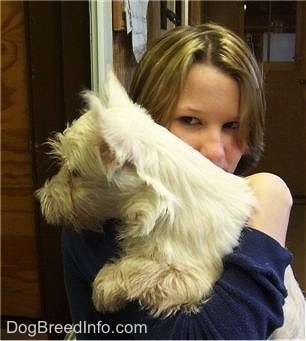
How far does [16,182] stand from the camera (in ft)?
7.09

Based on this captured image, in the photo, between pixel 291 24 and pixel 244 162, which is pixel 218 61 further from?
pixel 291 24

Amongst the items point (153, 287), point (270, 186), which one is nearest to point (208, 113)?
point (270, 186)

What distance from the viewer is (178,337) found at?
28.4 inches

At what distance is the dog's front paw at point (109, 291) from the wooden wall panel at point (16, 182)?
1.25m

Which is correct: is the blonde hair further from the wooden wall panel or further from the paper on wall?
the wooden wall panel

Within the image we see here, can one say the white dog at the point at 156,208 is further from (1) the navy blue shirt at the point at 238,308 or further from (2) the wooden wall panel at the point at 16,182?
(2) the wooden wall panel at the point at 16,182

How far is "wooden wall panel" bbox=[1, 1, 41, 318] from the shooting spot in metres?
1.97

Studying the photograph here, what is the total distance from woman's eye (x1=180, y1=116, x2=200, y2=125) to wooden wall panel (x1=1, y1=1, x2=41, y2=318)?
44.9 inches

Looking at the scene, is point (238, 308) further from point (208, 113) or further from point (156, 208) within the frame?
point (208, 113)

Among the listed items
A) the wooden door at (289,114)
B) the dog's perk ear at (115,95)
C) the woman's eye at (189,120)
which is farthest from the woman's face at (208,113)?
the wooden door at (289,114)

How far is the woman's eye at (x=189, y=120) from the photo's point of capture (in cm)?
91

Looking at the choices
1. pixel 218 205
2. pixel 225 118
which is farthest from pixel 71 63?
pixel 218 205

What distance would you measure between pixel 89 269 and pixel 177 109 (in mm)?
292

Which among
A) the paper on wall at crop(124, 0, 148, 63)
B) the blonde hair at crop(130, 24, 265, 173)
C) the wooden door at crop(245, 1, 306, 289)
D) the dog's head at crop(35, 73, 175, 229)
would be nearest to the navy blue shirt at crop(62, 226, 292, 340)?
the dog's head at crop(35, 73, 175, 229)
